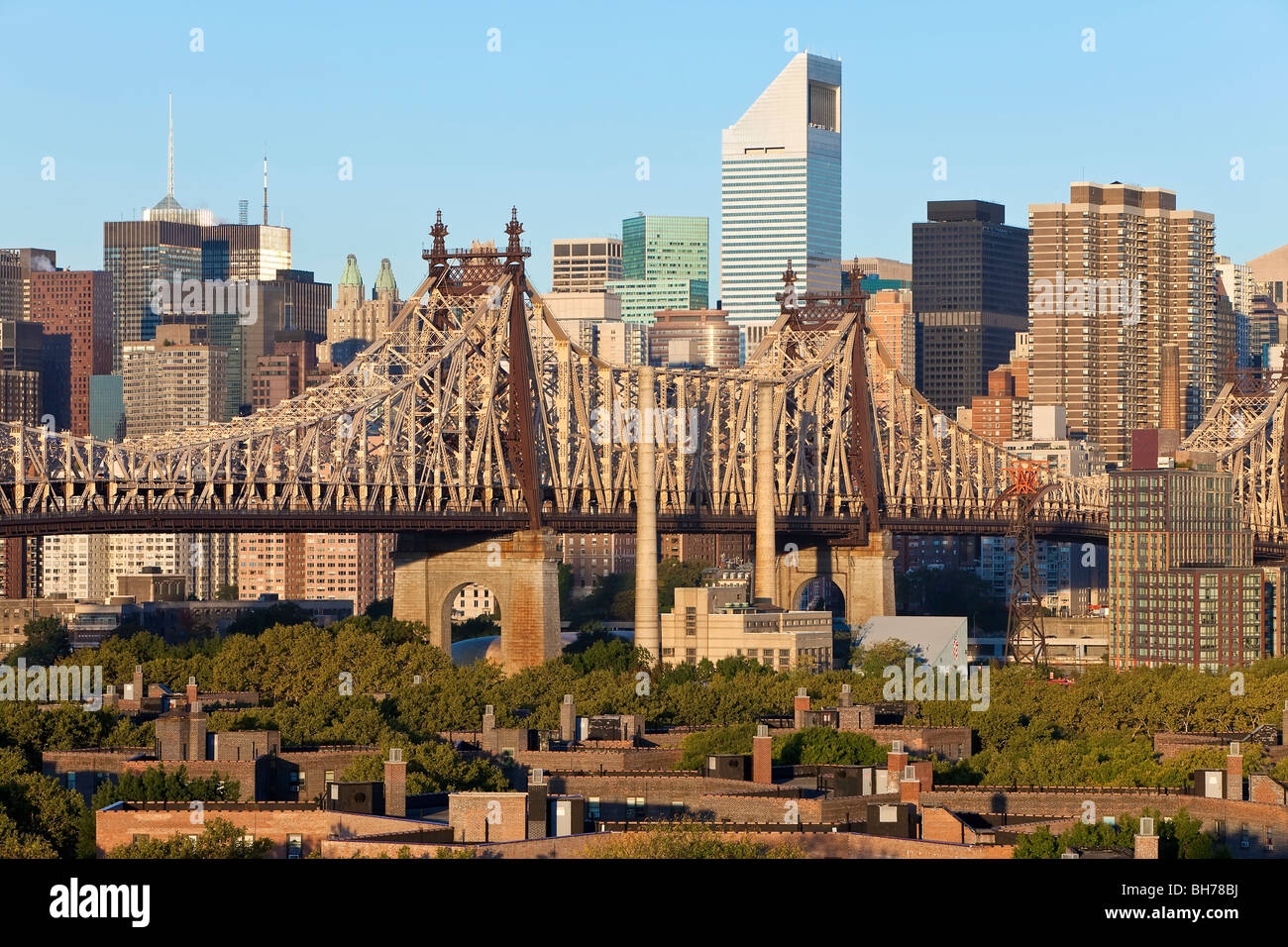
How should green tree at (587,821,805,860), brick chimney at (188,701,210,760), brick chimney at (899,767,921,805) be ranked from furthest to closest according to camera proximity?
brick chimney at (188,701,210,760) → brick chimney at (899,767,921,805) → green tree at (587,821,805,860)

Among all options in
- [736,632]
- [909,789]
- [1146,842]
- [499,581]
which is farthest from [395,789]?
[736,632]

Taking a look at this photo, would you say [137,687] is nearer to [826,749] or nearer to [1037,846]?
[826,749]

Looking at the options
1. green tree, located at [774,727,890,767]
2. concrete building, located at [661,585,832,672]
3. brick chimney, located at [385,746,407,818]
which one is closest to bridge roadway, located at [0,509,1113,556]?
concrete building, located at [661,585,832,672]

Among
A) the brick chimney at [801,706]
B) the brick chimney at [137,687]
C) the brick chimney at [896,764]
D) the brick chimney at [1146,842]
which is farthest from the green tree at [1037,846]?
the brick chimney at [137,687]

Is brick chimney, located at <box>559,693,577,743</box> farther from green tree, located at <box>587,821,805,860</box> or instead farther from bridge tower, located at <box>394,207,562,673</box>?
bridge tower, located at <box>394,207,562,673</box>

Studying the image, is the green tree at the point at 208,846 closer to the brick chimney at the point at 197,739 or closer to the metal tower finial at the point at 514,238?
the brick chimney at the point at 197,739
